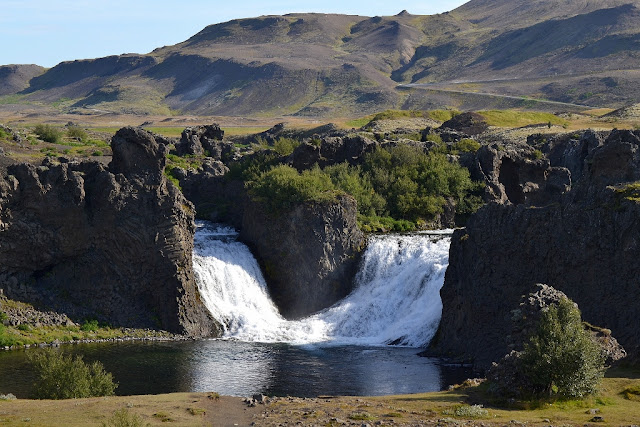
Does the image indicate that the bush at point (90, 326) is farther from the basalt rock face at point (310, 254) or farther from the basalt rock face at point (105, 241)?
the basalt rock face at point (310, 254)

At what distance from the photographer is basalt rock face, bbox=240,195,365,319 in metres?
76.2

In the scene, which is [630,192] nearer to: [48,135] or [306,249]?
[306,249]

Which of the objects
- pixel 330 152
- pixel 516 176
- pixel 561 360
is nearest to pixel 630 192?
pixel 561 360

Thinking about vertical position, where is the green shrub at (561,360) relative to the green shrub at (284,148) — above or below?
below

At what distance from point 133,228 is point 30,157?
24.1 metres

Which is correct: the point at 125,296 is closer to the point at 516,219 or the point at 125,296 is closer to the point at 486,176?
the point at 516,219

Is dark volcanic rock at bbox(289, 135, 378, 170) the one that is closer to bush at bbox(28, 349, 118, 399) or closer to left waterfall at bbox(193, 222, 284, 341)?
left waterfall at bbox(193, 222, 284, 341)

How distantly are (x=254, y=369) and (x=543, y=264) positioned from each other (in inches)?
729

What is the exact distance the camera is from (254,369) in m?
58.9

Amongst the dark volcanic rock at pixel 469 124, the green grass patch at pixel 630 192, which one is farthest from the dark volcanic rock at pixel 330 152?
the dark volcanic rock at pixel 469 124

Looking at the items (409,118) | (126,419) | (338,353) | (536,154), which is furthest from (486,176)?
(409,118)

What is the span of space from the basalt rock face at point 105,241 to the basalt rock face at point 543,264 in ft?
66.7

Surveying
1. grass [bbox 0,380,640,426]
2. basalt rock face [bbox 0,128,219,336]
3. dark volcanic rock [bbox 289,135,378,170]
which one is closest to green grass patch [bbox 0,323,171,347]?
basalt rock face [bbox 0,128,219,336]

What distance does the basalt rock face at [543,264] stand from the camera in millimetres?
51938
